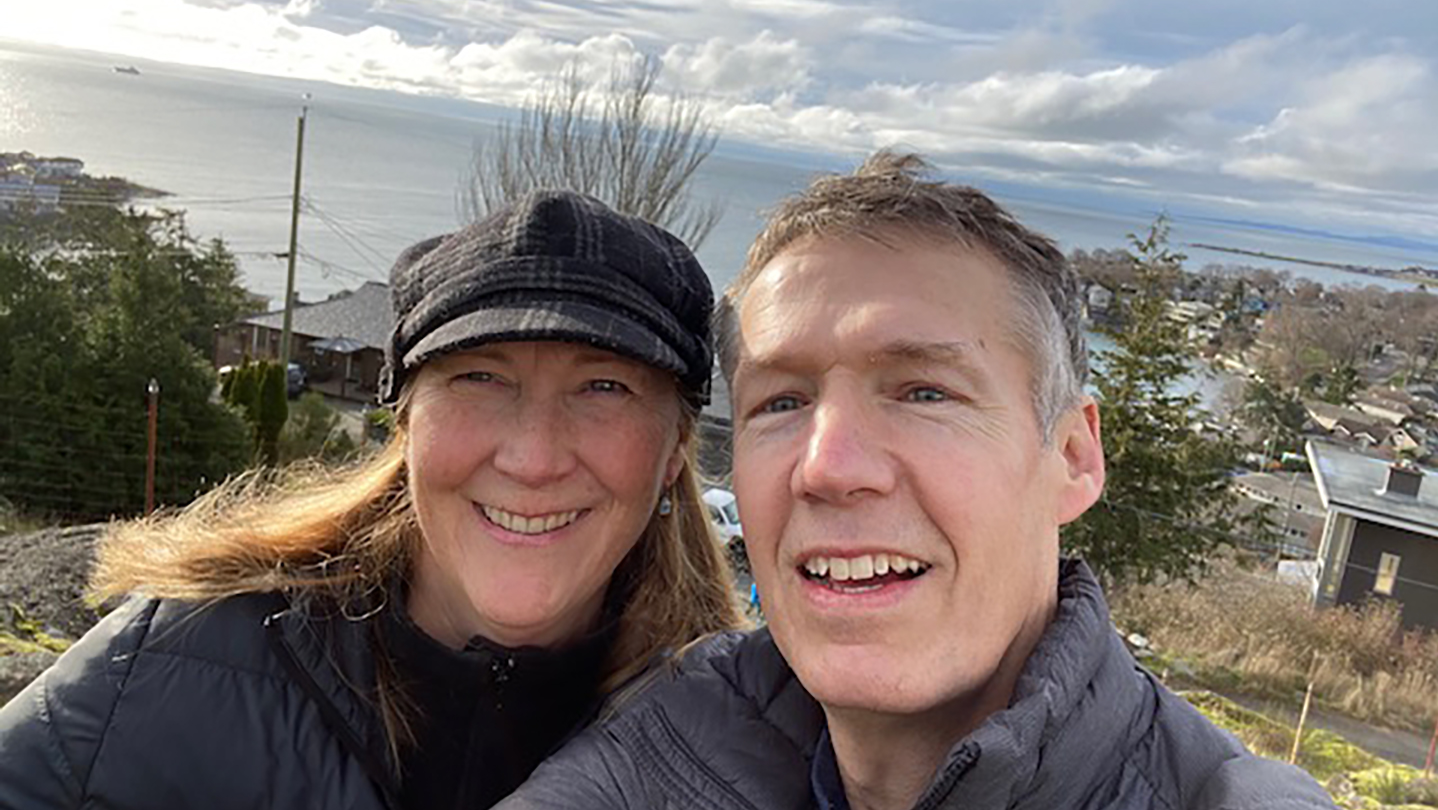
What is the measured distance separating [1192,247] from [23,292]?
18279 millimetres

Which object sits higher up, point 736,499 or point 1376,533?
point 736,499

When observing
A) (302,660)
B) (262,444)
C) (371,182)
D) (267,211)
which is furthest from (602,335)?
(371,182)

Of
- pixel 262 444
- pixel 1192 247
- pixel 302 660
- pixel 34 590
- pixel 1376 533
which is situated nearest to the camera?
pixel 302 660

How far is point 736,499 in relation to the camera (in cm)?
173

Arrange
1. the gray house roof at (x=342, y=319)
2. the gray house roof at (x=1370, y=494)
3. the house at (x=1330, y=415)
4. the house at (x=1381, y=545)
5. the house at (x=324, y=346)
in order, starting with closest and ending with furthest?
1. the house at (x=1381, y=545)
2. the gray house roof at (x=1370, y=494)
3. the house at (x=324, y=346)
4. the house at (x=1330, y=415)
5. the gray house roof at (x=342, y=319)

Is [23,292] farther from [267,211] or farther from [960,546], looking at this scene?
[267,211]

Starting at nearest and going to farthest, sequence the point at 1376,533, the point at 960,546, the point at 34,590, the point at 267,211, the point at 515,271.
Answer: the point at 960,546
the point at 515,271
the point at 34,590
the point at 1376,533
the point at 267,211

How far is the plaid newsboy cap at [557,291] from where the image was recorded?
6.06 ft

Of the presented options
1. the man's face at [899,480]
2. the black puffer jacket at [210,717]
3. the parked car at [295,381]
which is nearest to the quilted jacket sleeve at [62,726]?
the black puffer jacket at [210,717]

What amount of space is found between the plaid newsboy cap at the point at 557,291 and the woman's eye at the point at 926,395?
0.47 metres

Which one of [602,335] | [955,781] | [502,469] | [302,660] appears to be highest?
[602,335]

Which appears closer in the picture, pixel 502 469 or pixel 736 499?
pixel 736 499

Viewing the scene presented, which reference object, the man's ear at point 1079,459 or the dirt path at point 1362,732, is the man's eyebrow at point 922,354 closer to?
the man's ear at point 1079,459

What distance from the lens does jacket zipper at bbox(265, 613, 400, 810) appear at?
1973mm
